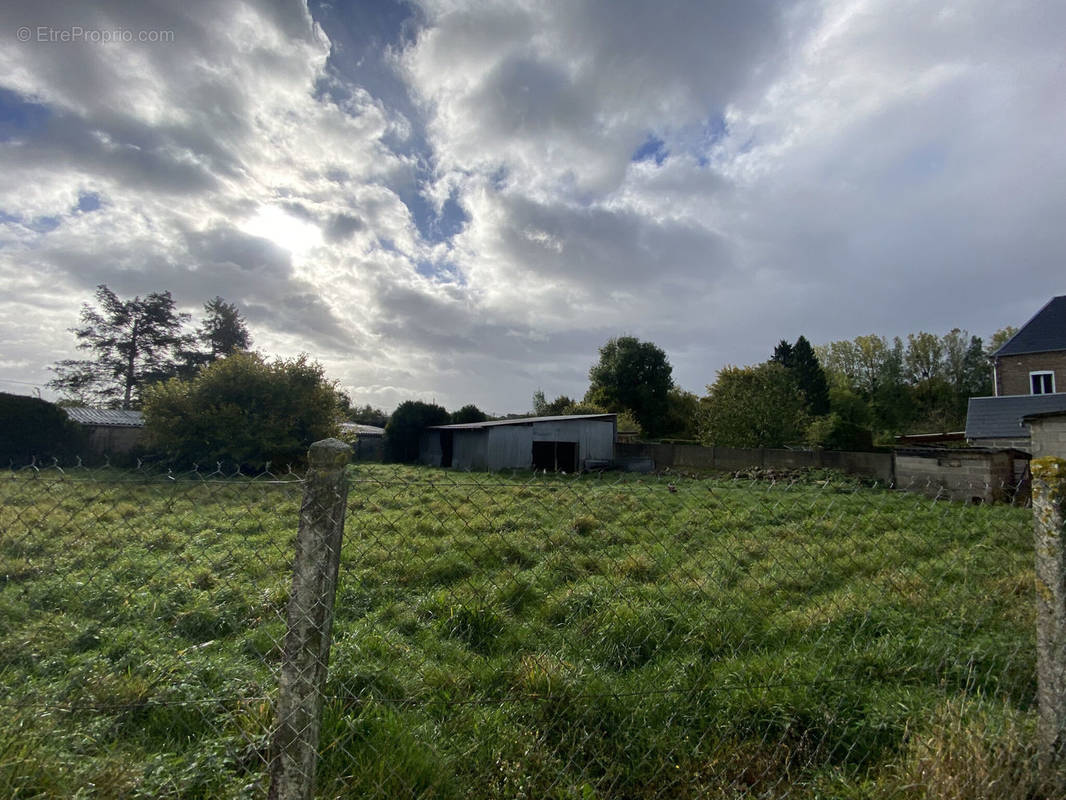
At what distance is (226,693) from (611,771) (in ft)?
6.36

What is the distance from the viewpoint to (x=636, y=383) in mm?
40438

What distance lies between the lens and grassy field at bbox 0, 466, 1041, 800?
6.93ft

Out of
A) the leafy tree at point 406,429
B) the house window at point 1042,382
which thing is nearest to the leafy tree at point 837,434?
the house window at point 1042,382

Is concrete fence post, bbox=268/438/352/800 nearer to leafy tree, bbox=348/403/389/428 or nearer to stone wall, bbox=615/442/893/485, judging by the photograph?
stone wall, bbox=615/442/893/485

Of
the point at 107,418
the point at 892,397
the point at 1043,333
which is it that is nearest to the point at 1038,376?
the point at 1043,333

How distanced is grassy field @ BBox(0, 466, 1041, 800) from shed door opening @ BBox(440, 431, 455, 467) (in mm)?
18765

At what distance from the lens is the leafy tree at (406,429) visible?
26484 millimetres

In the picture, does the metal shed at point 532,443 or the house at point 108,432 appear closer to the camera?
the metal shed at point 532,443

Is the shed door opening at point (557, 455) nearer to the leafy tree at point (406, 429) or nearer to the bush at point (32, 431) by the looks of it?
the leafy tree at point (406, 429)

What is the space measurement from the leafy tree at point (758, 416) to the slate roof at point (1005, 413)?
669 cm

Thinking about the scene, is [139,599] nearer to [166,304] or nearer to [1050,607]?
[1050,607]

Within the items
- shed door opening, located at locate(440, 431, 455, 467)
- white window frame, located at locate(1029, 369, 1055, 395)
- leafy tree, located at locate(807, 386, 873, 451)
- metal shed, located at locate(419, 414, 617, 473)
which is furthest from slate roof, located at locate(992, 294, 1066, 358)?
shed door opening, located at locate(440, 431, 455, 467)

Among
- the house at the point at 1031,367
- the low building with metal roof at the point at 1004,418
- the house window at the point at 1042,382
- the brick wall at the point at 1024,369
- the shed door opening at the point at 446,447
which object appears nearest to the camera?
the low building with metal roof at the point at 1004,418

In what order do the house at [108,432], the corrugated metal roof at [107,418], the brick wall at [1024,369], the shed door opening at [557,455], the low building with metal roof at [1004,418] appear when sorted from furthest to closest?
the brick wall at [1024,369] < the shed door opening at [557,455] < the corrugated metal roof at [107,418] < the house at [108,432] < the low building with metal roof at [1004,418]
